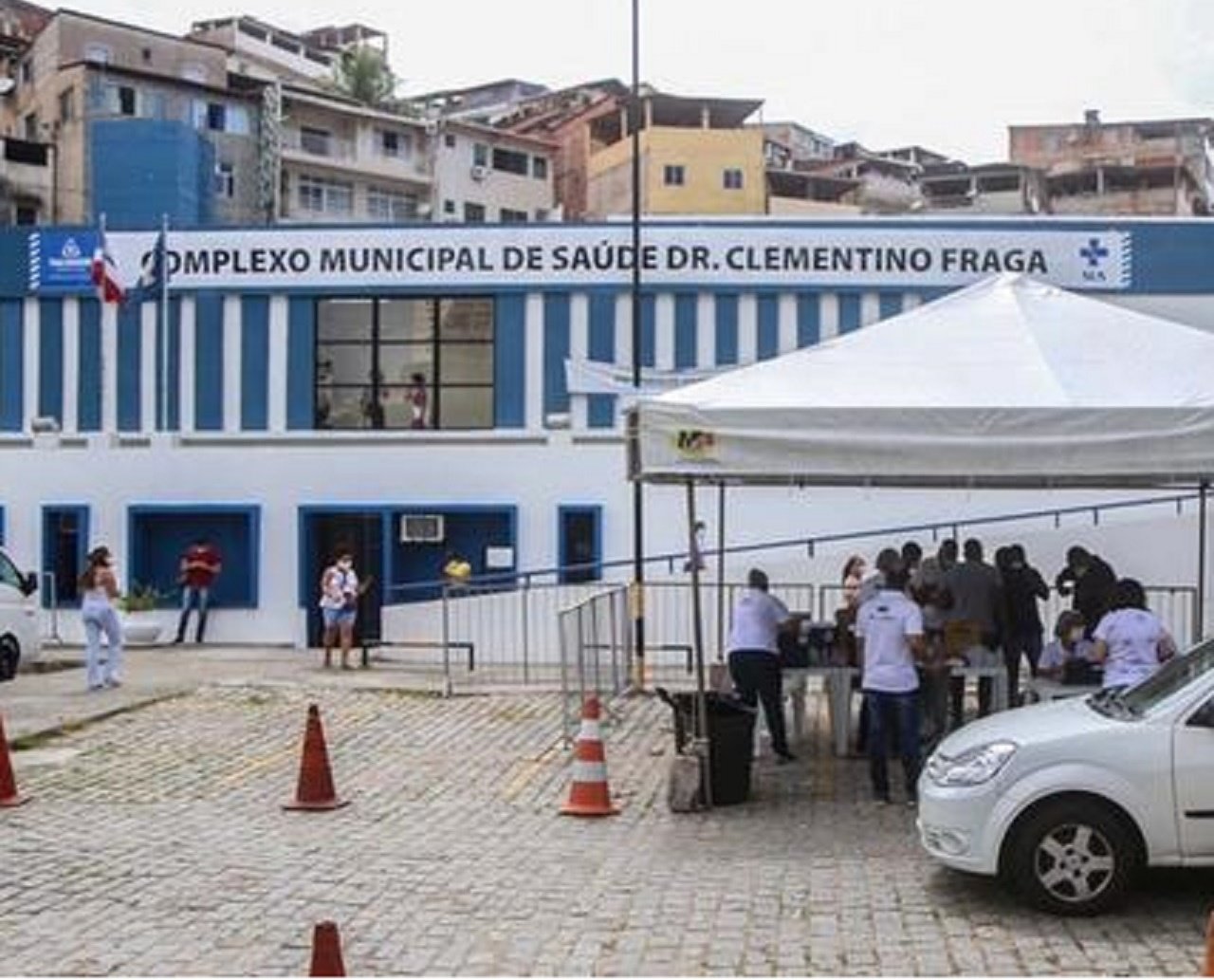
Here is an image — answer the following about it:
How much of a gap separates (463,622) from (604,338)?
610 centimetres

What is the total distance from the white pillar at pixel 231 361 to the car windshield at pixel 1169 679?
65.3 feet

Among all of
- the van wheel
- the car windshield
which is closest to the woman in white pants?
the van wheel

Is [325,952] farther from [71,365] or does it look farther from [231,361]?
[71,365]

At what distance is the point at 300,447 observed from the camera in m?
26.0

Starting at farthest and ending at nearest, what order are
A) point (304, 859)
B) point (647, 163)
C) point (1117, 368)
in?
point (647, 163) → point (1117, 368) → point (304, 859)

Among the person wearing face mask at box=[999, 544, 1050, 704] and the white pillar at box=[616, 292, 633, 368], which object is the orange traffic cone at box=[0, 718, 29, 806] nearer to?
the person wearing face mask at box=[999, 544, 1050, 704]

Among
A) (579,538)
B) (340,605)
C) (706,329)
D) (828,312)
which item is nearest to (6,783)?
(340,605)

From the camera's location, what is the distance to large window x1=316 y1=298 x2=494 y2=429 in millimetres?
26406

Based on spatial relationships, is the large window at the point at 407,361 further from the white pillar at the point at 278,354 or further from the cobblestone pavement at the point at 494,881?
the cobblestone pavement at the point at 494,881

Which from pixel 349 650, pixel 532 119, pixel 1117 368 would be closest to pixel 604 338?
pixel 349 650

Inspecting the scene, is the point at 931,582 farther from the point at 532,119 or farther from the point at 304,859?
the point at 532,119

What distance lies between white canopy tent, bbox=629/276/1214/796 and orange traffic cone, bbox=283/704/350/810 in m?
2.68

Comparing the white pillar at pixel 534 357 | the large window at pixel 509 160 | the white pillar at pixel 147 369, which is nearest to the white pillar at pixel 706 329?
the white pillar at pixel 534 357

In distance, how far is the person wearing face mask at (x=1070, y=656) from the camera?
445 inches
